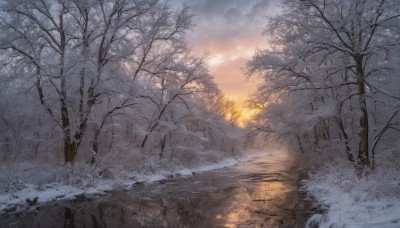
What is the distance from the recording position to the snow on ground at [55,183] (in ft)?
41.0

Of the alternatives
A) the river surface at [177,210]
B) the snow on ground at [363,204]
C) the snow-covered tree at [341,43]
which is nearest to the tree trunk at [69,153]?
the river surface at [177,210]

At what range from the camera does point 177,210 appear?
12.6 m

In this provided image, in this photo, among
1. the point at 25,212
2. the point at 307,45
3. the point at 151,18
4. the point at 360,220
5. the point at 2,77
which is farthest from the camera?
the point at 151,18

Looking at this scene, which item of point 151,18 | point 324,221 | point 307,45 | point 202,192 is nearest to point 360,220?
point 324,221

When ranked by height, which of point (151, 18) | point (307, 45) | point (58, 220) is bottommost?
point (58, 220)

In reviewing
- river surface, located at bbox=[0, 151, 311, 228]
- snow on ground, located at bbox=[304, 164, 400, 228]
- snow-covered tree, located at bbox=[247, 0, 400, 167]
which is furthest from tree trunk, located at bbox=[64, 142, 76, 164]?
snow on ground, located at bbox=[304, 164, 400, 228]

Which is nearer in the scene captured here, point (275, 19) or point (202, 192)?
point (275, 19)

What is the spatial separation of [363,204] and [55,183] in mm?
12756

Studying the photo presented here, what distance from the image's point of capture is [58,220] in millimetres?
10484

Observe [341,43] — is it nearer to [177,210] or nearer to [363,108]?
[363,108]

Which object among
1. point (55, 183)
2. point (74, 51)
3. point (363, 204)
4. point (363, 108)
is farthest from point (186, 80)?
point (363, 204)

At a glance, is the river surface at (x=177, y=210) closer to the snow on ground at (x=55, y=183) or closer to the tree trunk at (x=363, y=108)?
the snow on ground at (x=55, y=183)

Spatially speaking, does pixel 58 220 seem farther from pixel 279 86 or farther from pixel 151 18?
pixel 151 18

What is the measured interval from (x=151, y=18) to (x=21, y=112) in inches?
648
